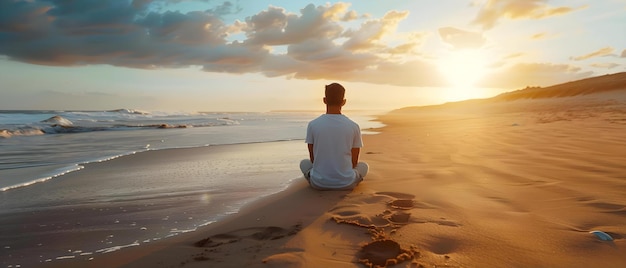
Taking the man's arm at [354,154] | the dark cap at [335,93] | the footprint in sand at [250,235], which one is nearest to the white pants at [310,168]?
the man's arm at [354,154]

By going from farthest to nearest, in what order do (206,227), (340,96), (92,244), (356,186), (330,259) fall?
1. (356,186)
2. (340,96)
3. (206,227)
4. (92,244)
5. (330,259)

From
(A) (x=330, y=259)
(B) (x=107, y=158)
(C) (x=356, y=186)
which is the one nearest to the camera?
(A) (x=330, y=259)

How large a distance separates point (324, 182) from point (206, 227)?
156 centimetres

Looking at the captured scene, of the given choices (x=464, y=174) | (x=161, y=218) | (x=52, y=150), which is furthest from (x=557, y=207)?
(x=52, y=150)

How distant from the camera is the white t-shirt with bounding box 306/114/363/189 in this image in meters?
4.05

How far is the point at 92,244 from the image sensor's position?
9.16ft

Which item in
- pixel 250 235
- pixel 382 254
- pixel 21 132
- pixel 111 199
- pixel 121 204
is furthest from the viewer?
pixel 21 132

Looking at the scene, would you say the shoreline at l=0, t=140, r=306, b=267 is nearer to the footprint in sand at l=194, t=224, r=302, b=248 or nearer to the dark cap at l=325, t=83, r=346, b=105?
the footprint in sand at l=194, t=224, r=302, b=248

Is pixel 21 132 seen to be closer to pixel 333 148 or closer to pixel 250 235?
pixel 333 148

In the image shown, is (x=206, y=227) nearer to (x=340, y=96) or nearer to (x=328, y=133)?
(x=328, y=133)

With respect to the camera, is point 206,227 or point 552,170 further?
point 552,170

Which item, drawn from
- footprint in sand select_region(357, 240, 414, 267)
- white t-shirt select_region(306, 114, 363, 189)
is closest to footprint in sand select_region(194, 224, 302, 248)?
footprint in sand select_region(357, 240, 414, 267)

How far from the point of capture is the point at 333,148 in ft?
13.5

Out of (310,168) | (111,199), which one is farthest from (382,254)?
(111,199)
